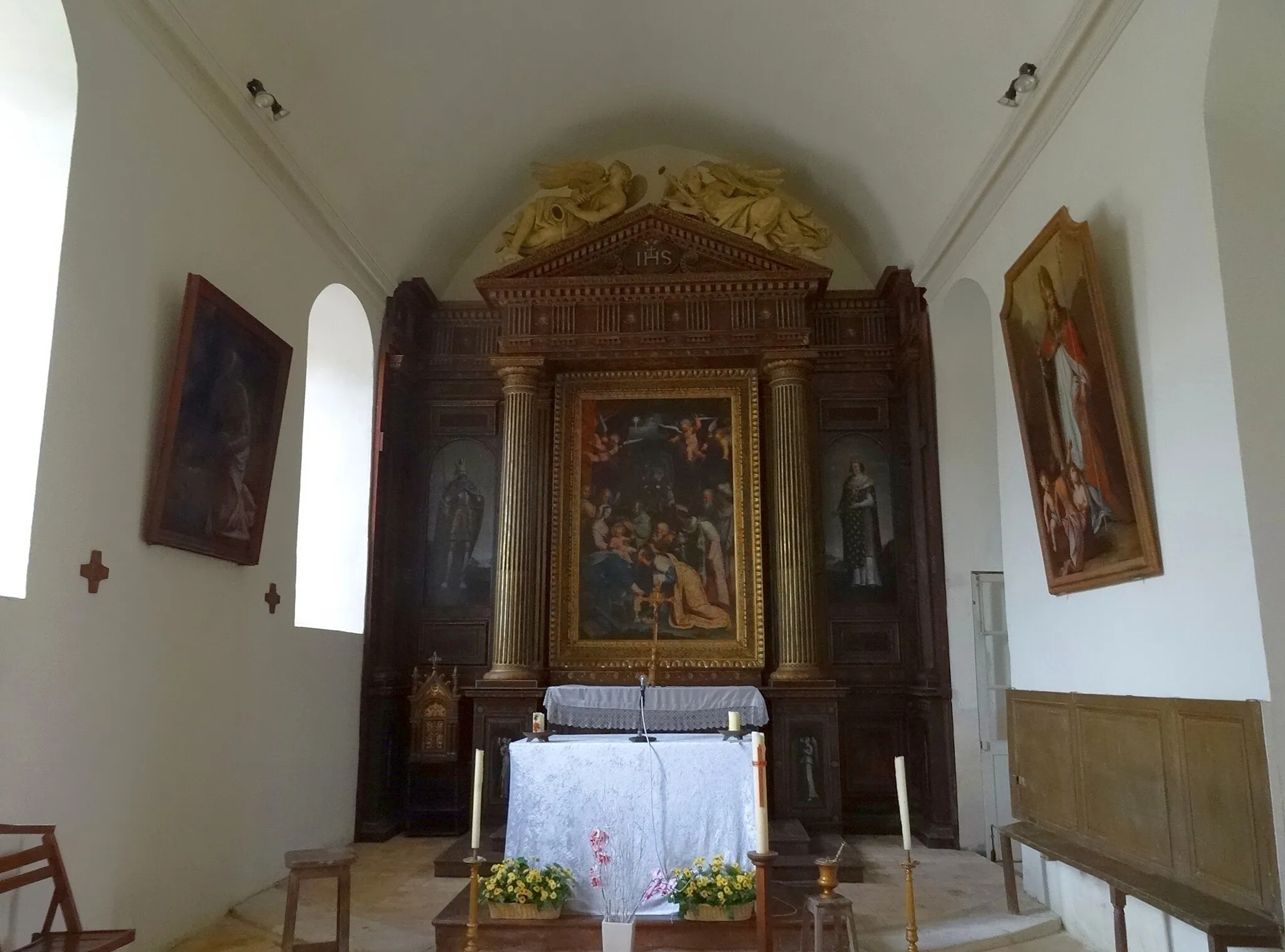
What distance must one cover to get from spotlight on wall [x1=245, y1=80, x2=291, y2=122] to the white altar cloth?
4.32m

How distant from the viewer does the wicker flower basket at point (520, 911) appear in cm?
526

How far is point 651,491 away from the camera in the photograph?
891 centimetres

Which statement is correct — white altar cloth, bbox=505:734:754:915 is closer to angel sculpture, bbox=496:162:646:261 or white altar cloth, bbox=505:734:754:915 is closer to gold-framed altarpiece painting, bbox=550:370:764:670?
gold-framed altarpiece painting, bbox=550:370:764:670

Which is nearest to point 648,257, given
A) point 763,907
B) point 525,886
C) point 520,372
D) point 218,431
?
point 520,372

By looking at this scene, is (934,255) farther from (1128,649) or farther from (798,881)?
(798,881)

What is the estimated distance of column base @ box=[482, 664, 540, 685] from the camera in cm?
813

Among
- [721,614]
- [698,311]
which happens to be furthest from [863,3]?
[721,614]

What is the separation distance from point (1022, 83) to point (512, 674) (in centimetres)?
569

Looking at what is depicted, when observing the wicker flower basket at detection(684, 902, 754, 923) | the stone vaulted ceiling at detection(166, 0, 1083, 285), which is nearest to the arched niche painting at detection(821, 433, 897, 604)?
the stone vaulted ceiling at detection(166, 0, 1083, 285)

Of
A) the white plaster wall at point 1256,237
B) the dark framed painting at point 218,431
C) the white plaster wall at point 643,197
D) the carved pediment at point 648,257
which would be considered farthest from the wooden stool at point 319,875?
the white plaster wall at point 643,197

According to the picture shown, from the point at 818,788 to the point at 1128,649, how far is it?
3475mm

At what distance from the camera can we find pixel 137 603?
4.98 metres

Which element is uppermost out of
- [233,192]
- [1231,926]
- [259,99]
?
[259,99]

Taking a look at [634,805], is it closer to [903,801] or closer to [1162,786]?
[903,801]
